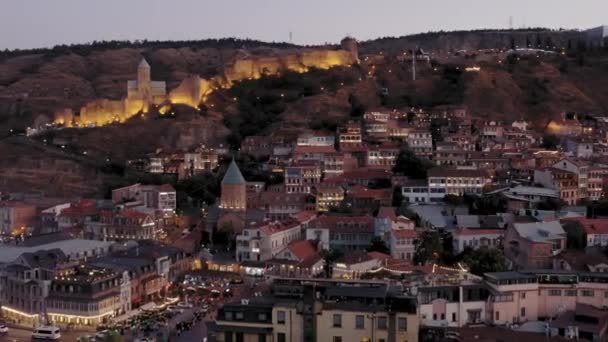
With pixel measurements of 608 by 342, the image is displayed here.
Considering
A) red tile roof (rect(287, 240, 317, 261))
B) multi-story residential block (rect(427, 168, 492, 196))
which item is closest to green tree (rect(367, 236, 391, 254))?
red tile roof (rect(287, 240, 317, 261))

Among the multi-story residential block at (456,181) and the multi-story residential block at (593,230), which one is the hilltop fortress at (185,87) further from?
the multi-story residential block at (593,230)

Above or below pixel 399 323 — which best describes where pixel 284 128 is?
above

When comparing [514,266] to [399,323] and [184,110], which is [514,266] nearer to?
[399,323]

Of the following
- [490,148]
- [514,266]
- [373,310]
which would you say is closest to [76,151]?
[490,148]

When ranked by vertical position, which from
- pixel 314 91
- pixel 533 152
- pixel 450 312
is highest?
pixel 314 91

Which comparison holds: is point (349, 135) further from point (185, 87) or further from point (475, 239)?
point (185, 87)

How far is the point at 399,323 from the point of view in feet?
60.1

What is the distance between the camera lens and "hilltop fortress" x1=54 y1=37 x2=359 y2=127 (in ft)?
213

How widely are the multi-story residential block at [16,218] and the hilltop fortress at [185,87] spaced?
21.0 meters

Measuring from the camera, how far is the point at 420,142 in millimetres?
48500

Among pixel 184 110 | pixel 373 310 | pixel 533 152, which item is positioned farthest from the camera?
pixel 184 110

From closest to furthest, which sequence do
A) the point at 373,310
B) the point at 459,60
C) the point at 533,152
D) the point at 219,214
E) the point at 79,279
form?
1. the point at 373,310
2. the point at 79,279
3. the point at 219,214
4. the point at 533,152
5. the point at 459,60

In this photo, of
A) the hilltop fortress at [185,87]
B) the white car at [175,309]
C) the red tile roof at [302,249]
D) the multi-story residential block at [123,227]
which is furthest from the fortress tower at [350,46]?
the white car at [175,309]

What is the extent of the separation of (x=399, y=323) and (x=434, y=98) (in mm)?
47110
